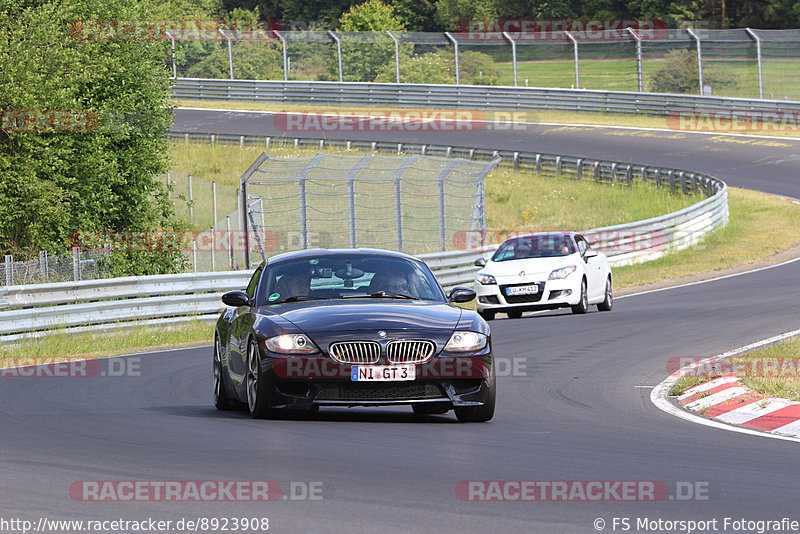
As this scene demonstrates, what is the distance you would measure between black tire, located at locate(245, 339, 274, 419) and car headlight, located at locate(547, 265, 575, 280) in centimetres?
1151

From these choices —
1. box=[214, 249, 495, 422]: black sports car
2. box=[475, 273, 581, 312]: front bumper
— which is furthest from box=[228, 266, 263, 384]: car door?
box=[475, 273, 581, 312]: front bumper

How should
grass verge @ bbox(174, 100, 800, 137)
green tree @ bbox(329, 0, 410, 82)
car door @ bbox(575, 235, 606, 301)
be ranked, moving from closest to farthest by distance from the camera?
→ car door @ bbox(575, 235, 606, 301), grass verge @ bbox(174, 100, 800, 137), green tree @ bbox(329, 0, 410, 82)

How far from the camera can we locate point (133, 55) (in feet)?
92.3

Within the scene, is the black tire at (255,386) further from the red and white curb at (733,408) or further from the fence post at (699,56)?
the fence post at (699,56)

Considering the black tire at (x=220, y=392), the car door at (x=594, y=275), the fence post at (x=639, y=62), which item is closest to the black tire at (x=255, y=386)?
the black tire at (x=220, y=392)

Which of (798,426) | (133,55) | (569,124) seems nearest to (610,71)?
(569,124)

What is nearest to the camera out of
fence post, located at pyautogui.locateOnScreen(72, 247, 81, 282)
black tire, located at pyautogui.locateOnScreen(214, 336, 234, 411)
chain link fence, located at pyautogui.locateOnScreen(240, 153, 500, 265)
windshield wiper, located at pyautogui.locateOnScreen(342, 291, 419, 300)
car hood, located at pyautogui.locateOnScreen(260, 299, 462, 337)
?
car hood, located at pyautogui.locateOnScreen(260, 299, 462, 337)

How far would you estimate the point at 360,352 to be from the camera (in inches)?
369

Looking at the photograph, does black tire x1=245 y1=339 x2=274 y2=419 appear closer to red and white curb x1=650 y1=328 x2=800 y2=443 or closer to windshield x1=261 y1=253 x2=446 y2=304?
windshield x1=261 y1=253 x2=446 y2=304

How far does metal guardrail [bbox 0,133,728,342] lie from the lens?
744 inches

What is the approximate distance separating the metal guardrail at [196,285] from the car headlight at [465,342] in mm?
10433

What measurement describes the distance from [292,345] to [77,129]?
17.4m

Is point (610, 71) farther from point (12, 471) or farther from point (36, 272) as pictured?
point (12, 471)

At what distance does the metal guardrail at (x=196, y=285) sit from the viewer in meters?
18.9
